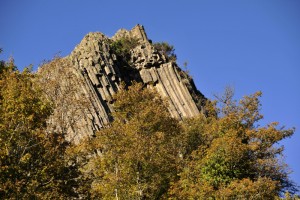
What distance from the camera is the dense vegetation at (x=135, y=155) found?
24.2 m

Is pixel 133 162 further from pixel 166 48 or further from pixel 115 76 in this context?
pixel 166 48

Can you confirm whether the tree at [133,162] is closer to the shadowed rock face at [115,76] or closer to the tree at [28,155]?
the tree at [28,155]

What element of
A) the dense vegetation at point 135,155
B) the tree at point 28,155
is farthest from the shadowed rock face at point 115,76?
the tree at point 28,155

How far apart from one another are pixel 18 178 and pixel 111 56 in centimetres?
5342

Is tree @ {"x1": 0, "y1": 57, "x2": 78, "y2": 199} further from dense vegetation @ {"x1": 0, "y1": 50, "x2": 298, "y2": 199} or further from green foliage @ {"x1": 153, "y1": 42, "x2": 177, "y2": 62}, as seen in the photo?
green foliage @ {"x1": 153, "y1": 42, "x2": 177, "y2": 62}

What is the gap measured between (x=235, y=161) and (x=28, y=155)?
2273 cm

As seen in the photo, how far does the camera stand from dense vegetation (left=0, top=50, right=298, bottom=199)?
24234 millimetres

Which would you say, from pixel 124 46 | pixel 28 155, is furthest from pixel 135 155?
pixel 124 46

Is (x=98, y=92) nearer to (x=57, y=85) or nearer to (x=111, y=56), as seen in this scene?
(x=111, y=56)

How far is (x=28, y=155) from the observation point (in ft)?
75.9

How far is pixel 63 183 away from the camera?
87.0ft

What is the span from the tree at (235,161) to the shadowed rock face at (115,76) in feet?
53.6


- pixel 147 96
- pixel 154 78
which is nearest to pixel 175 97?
pixel 154 78

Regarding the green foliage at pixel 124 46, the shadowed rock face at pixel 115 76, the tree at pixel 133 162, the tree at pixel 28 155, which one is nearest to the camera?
the tree at pixel 28 155
